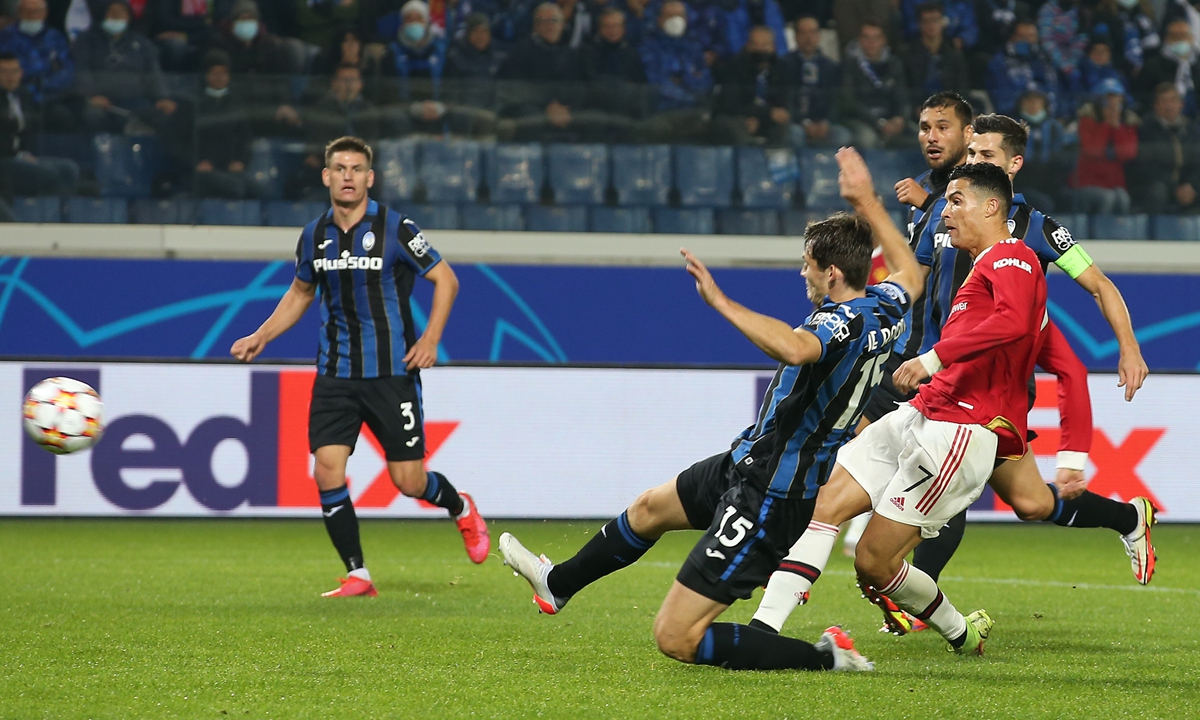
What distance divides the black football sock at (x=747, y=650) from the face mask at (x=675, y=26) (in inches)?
368

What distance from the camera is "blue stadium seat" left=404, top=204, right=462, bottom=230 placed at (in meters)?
11.8

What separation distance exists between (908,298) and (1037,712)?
4.22 ft

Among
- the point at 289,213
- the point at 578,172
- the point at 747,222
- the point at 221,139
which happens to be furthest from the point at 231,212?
the point at 747,222

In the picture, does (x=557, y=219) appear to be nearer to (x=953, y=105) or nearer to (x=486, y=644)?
(x=953, y=105)

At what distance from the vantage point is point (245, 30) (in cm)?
1240

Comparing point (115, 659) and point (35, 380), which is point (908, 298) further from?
point (35, 380)

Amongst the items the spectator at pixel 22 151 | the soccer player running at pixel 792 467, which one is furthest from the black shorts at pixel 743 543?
the spectator at pixel 22 151

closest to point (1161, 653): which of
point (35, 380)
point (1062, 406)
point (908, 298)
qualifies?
point (1062, 406)

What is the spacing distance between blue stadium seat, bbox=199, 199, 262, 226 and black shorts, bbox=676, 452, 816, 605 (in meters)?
8.09

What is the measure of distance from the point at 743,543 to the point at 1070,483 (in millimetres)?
1304

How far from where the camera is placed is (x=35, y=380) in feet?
31.4

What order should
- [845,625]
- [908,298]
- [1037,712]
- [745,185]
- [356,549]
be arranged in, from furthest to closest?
[745,185] → [356,549] → [845,625] → [908,298] → [1037,712]

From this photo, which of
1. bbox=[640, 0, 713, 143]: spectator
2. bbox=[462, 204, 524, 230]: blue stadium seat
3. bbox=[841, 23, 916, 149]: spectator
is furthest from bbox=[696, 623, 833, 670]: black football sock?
bbox=[841, 23, 916, 149]: spectator

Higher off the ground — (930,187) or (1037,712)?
(930,187)
